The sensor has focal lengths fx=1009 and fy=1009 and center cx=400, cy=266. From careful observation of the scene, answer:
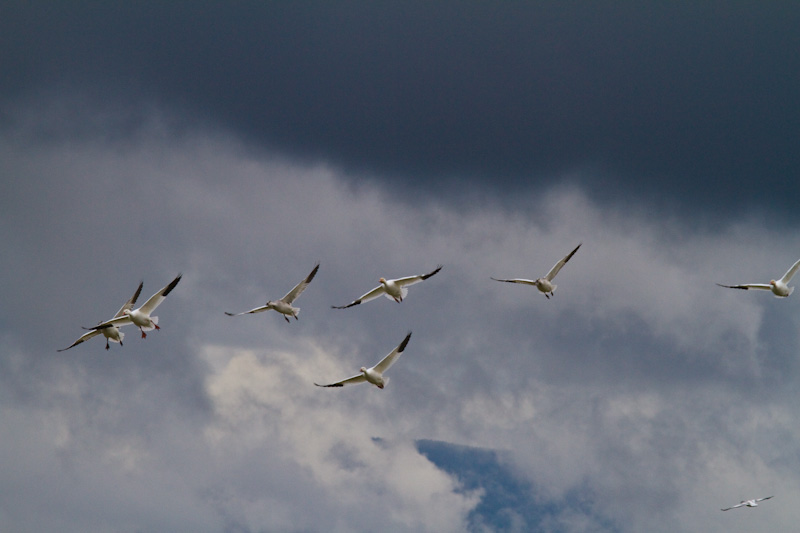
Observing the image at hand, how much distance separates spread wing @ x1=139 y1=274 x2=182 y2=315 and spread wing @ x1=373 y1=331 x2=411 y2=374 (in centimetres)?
1814

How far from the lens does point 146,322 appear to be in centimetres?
8519

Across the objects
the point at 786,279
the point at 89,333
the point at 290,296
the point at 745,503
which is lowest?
the point at 745,503

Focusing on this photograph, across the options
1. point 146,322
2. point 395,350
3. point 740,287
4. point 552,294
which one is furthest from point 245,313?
point 740,287

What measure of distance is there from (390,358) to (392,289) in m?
6.52

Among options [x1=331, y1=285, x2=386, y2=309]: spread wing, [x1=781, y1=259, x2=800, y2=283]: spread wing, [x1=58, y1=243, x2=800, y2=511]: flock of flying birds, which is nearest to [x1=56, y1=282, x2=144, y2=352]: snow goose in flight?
[x1=58, y1=243, x2=800, y2=511]: flock of flying birds

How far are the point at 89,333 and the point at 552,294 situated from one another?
43.9 meters

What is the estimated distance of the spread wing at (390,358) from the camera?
79.9 m

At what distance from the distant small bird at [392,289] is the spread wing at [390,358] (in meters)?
6.07

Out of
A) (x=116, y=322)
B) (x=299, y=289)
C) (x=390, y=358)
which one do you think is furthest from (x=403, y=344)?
(x=116, y=322)

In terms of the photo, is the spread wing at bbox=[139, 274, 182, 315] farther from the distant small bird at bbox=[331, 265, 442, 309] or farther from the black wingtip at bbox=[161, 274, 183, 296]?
the distant small bird at bbox=[331, 265, 442, 309]

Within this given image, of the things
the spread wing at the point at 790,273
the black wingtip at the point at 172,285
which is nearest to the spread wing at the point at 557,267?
the spread wing at the point at 790,273

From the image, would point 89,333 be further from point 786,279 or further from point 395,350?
point 786,279

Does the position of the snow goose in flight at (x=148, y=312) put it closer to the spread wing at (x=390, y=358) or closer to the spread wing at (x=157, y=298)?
the spread wing at (x=157, y=298)

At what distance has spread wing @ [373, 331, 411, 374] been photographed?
79875 millimetres
